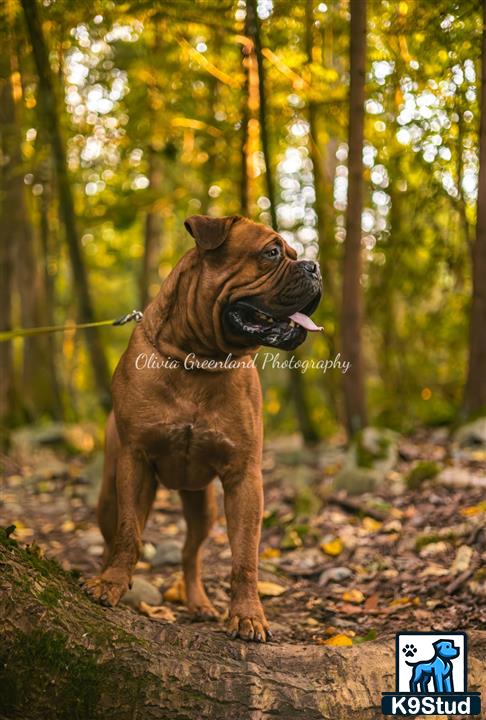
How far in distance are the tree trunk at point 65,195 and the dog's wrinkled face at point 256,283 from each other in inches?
220

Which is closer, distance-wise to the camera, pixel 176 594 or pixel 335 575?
pixel 176 594

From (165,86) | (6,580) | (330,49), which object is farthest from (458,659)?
(165,86)

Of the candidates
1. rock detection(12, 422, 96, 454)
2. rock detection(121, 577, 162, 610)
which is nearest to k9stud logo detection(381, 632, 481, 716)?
rock detection(121, 577, 162, 610)

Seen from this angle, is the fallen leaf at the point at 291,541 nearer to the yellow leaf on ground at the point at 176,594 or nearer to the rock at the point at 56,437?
the yellow leaf on ground at the point at 176,594

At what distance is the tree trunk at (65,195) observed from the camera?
8.83 m

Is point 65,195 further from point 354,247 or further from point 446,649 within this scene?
point 446,649

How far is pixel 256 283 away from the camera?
3.98 metres

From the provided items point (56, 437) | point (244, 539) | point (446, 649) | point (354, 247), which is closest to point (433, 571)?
point (244, 539)

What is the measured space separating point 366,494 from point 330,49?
235 inches

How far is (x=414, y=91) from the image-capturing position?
8180 mm

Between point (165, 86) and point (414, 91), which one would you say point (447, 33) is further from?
point (165, 86)

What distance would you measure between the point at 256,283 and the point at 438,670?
193cm

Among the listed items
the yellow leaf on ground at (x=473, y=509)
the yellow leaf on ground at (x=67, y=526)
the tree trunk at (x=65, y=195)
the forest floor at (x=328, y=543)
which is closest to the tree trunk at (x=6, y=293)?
the tree trunk at (x=65, y=195)

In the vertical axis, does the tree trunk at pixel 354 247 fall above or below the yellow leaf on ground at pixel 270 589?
above
